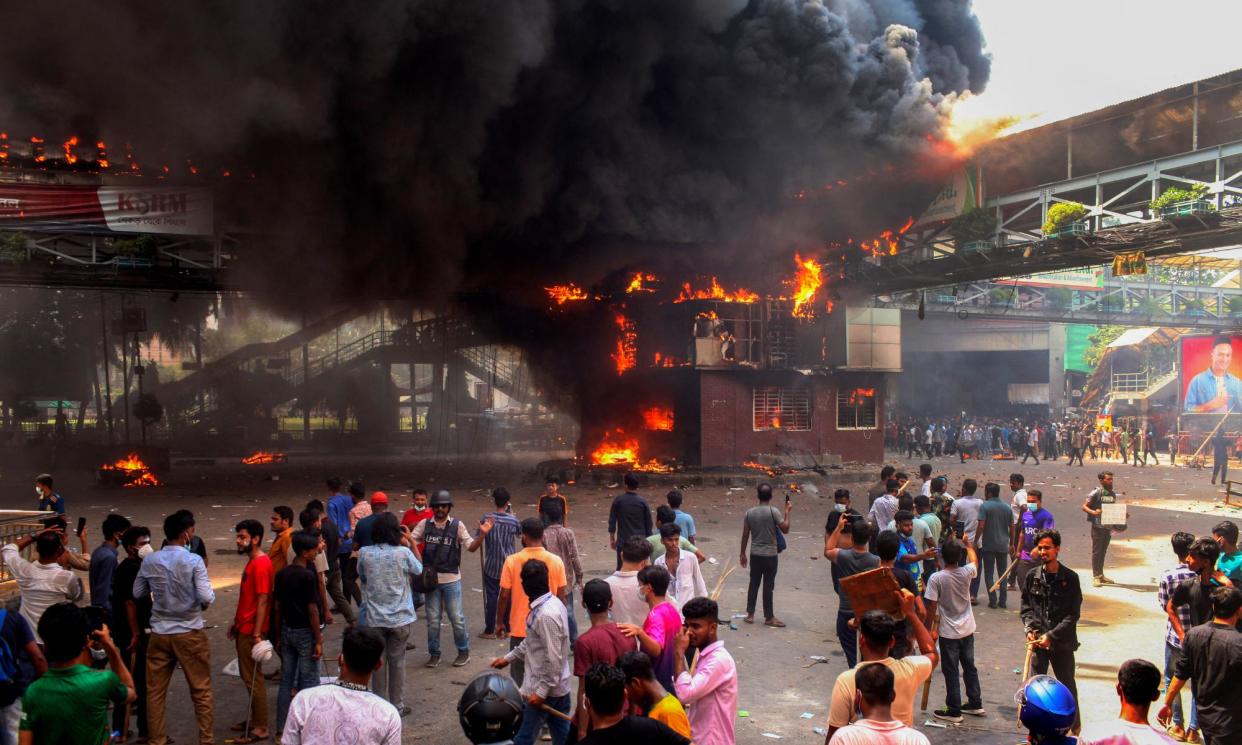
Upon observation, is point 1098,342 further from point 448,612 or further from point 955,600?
point 448,612

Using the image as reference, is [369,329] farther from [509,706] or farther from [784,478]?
[509,706]

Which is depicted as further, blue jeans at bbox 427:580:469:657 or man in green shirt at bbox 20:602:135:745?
blue jeans at bbox 427:580:469:657

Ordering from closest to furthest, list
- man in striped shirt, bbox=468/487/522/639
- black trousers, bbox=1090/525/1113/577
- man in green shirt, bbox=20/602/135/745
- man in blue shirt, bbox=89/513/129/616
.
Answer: man in green shirt, bbox=20/602/135/745 → man in blue shirt, bbox=89/513/129/616 → man in striped shirt, bbox=468/487/522/639 → black trousers, bbox=1090/525/1113/577

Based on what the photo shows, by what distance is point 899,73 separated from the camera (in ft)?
67.8

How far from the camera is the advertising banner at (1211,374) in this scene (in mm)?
32875

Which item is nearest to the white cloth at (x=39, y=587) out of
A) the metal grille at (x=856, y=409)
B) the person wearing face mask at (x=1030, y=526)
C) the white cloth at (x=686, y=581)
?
the white cloth at (x=686, y=581)

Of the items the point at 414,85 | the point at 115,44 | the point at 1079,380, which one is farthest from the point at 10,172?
the point at 1079,380

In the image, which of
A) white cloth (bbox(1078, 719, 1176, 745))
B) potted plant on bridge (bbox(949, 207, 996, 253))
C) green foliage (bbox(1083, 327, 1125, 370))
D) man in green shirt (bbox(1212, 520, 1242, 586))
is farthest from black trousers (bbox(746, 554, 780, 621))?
green foliage (bbox(1083, 327, 1125, 370))

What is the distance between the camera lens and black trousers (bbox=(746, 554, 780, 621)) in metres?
8.90

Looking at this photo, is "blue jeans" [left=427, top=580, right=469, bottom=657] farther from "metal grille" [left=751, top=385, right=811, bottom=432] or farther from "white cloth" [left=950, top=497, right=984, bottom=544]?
"metal grille" [left=751, top=385, right=811, bottom=432]

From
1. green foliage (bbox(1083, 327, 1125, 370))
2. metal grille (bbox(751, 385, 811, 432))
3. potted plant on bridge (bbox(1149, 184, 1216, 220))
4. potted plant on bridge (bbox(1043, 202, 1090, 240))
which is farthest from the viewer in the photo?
green foliage (bbox(1083, 327, 1125, 370))

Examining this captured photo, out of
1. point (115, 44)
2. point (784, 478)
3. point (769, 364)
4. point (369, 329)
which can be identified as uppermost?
point (115, 44)

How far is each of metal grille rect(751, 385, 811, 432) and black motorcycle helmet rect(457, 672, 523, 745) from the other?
21.0 metres

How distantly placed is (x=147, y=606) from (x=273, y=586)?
→ 2.63 feet
